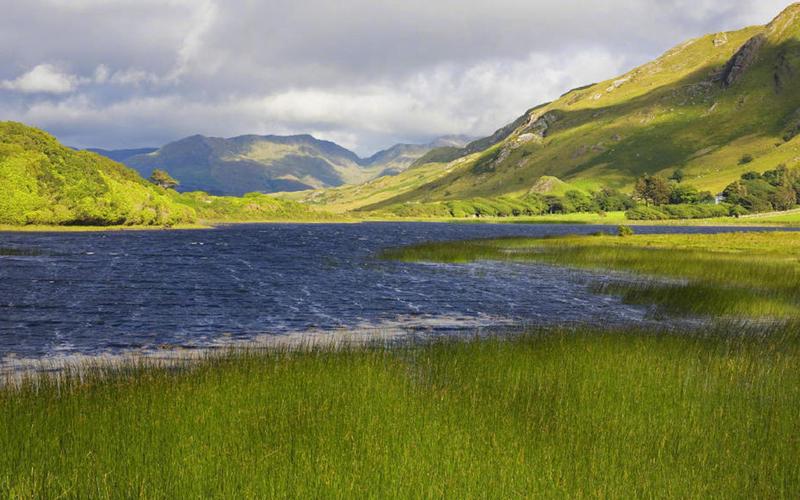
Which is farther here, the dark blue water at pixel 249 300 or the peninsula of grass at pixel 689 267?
the peninsula of grass at pixel 689 267

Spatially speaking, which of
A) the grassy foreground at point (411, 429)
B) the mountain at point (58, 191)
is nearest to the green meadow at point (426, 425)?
the grassy foreground at point (411, 429)

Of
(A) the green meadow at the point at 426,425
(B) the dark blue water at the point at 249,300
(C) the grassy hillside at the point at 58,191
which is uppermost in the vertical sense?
(C) the grassy hillside at the point at 58,191

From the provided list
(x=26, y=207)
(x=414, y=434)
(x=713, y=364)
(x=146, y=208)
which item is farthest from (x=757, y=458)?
(x=146, y=208)

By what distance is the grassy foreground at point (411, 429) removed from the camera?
11.3 m

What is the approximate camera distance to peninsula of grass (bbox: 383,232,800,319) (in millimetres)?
37438

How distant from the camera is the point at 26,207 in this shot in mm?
132625

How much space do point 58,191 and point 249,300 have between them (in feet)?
394

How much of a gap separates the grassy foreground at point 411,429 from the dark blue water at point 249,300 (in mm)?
12535

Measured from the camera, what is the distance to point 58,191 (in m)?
144

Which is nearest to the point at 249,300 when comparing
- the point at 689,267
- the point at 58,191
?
the point at 689,267

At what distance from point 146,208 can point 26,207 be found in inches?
1599

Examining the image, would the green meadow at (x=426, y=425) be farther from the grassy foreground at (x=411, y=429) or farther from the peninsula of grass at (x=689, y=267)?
the peninsula of grass at (x=689, y=267)

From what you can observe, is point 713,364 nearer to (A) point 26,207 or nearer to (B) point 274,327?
(B) point 274,327

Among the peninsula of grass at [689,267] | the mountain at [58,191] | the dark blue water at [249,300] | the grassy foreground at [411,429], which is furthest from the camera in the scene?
the mountain at [58,191]
